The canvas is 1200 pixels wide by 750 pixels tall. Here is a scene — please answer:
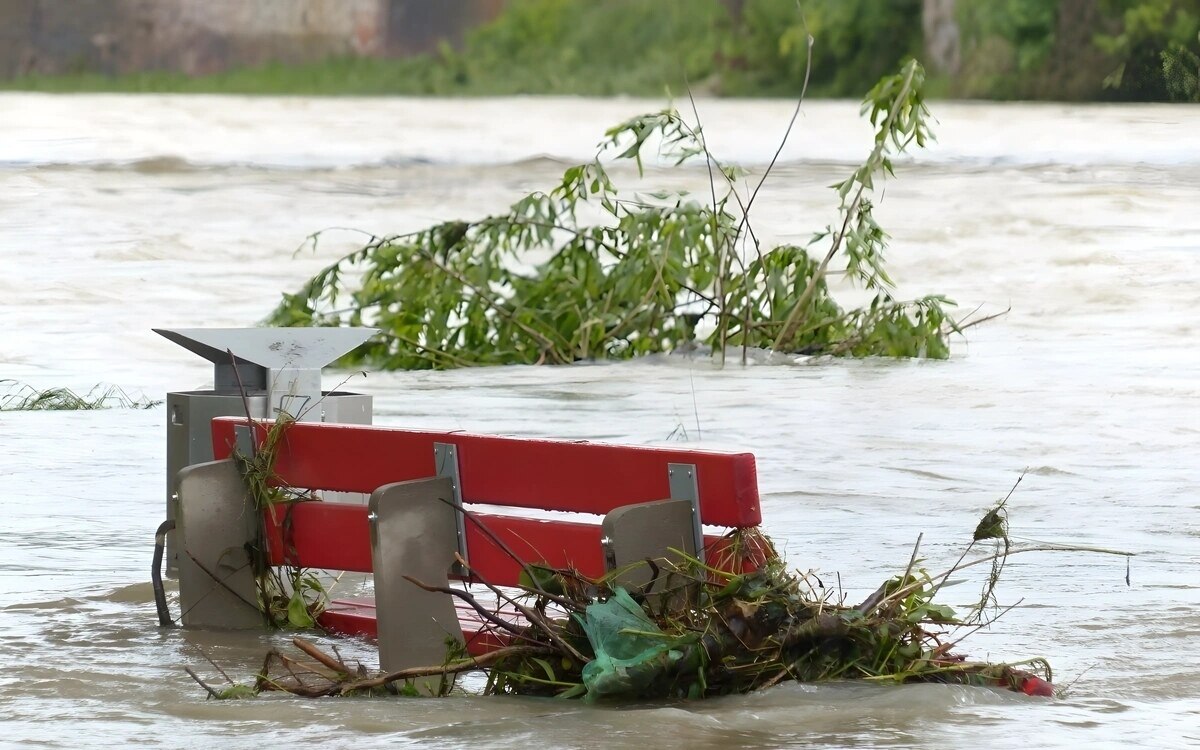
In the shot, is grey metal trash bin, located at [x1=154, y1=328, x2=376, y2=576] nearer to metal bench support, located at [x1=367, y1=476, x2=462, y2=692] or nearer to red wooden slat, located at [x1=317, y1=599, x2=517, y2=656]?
red wooden slat, located at [x1=317, y1=599, x2=517, y2=656]

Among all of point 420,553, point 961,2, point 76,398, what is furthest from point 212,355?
point 961,2

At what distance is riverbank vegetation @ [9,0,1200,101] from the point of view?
125 ft

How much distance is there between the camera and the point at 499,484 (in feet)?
14.4

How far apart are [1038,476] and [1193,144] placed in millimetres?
24914

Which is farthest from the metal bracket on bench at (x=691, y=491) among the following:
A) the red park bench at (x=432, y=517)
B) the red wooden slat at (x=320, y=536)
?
the red wooden slat at (x=320, y=536)

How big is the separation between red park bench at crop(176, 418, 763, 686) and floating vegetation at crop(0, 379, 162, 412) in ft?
17.3

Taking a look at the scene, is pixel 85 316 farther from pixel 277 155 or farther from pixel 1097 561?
pixel 277 155

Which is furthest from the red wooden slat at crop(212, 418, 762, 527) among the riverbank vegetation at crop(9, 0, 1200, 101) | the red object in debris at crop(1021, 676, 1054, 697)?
the riverbank vegetation at crop(9, 0, 1200, 101)

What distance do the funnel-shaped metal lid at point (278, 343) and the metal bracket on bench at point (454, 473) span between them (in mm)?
867

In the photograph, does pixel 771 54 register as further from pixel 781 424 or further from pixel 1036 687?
pixel 1036 687

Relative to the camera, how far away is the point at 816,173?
28562mm

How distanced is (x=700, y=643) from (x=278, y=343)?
196cm

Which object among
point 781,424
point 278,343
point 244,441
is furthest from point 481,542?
point 781,424

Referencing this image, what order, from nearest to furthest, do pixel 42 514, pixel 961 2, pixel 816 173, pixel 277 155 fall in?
pixel 42 514 < pixel 816 173 < pixel 277 155 < pixel 961 2
